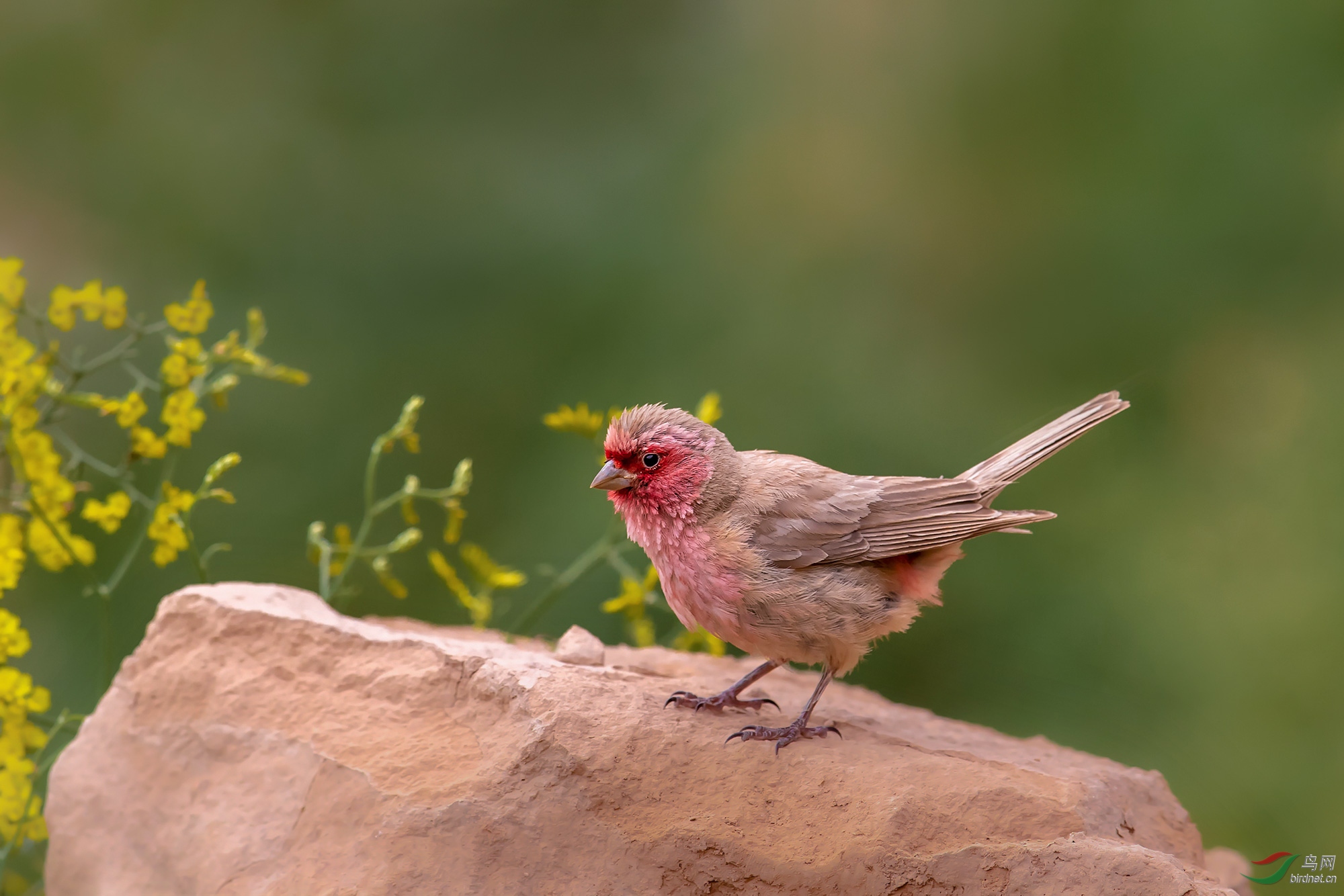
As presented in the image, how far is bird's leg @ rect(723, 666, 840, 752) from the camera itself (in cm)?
277

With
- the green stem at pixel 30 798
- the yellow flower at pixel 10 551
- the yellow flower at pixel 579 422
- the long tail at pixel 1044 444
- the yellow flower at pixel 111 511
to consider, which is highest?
the long tail at pixel 1044 444

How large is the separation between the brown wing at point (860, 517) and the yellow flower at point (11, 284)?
1.97 meters

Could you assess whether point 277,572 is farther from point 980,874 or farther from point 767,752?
point 980,874

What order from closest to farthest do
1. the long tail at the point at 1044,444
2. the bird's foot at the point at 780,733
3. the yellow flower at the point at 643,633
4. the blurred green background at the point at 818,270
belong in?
the bird's foot at the point at 780,733
the long tail at the point at 1044,444
the yellow flower at the point at 643,633
the blurred green background at the point at 818,270

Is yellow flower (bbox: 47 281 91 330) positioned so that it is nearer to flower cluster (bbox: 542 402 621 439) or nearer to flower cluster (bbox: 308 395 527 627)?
flower cluster (bbox: 308 395 527 627)

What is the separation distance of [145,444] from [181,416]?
0.12 metres

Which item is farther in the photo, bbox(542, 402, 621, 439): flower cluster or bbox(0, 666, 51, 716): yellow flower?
bbox(542, 402, 621, 439): flower cluster

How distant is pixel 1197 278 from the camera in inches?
174

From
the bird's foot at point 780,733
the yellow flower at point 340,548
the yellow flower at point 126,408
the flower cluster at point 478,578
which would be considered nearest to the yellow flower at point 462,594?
the flower cluster at point 478,578

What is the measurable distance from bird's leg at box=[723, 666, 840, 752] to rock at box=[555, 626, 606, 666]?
21.0 inches

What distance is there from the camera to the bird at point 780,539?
114 inches

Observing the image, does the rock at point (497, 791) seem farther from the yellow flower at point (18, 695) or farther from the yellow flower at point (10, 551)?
the yellow flower at point (10, 551)

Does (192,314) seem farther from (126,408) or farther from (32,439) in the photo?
(32,439)

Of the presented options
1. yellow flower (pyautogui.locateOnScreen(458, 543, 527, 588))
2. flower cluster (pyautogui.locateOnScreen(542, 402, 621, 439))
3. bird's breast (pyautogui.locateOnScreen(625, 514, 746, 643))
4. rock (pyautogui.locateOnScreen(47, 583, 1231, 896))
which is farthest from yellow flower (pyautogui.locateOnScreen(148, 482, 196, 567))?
bird's breast (pyautogui.locateOnScreen(625, 514, 746, 643))
